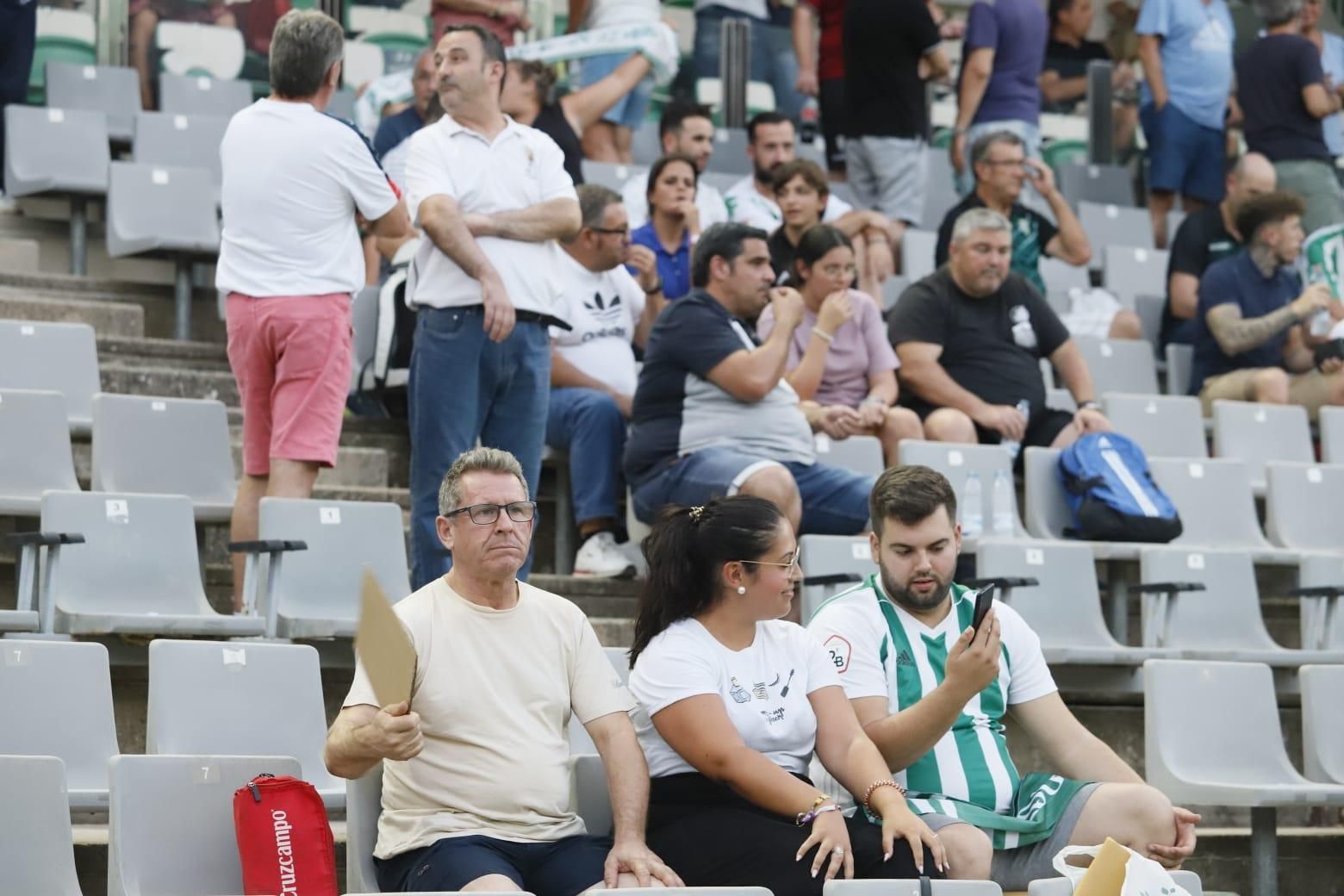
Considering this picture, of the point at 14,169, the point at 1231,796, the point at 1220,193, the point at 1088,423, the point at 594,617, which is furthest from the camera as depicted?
the point at 1220,193

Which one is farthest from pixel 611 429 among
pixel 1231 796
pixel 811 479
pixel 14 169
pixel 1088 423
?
A: pixel 14 169

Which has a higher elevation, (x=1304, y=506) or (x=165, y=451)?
(x=165, y=451)

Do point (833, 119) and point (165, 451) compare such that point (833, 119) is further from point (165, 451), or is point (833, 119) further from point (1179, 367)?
point (165, 451)

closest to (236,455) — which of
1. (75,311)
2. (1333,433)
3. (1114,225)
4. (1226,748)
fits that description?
(75,311)

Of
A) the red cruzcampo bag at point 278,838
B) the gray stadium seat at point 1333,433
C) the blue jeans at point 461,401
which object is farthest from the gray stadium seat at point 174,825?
the gray stadium seat at point 1333,433

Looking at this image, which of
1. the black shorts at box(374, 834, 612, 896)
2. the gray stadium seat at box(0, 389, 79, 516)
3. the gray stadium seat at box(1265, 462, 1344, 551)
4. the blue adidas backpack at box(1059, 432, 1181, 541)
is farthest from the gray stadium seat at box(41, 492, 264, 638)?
the gray stadium seat at box(1265, 462, 1344, 551)

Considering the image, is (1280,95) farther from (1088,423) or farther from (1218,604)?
(1218,604)

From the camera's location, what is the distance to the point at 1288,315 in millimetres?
7254

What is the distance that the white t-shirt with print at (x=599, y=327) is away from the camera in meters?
6.21

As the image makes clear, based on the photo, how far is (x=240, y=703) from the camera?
4.10m

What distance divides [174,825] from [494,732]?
0.56 meters

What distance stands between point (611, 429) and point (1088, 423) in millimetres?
1552

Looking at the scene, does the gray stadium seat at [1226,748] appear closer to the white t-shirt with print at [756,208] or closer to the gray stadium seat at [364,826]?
the gray stadium seat at [364,826]

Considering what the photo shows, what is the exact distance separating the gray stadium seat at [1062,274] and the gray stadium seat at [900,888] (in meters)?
5.75
